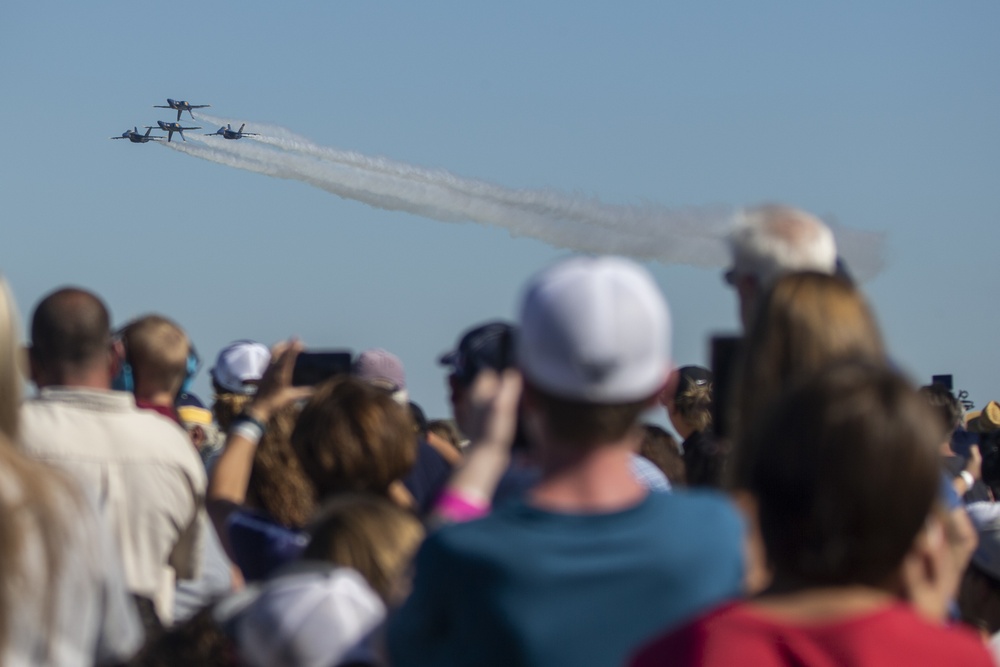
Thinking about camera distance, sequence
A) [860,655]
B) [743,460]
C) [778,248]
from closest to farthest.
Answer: [860,655] → [743,460] → [778,248]

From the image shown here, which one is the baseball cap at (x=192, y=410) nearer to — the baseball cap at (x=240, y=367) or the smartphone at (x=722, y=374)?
the baseball cap at (x=240, y=367)

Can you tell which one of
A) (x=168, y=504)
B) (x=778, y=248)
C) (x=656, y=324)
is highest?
(x=778, y=248)

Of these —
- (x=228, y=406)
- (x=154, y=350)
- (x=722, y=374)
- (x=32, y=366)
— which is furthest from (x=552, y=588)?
(x=228, y=406)

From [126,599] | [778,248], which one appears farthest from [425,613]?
[778,248]

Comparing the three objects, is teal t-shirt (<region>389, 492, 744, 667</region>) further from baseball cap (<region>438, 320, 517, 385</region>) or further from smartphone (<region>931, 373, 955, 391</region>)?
smartphone (<region>931, 373, 955, 391</region>)

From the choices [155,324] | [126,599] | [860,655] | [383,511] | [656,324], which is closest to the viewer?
[860,655]

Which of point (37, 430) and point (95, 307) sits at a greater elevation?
point (95, 307)

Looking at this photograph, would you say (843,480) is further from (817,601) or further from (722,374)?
(722,374)

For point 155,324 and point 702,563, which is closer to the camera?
point 702,563

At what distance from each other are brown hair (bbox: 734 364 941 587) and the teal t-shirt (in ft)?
1.51

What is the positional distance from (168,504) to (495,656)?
3341mm

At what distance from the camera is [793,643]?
8.27 ft

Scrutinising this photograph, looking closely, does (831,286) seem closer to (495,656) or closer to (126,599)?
(495,656)

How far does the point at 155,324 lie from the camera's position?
6965 millimetres
